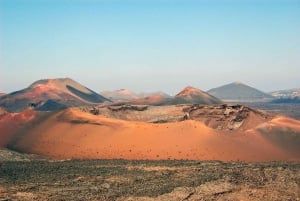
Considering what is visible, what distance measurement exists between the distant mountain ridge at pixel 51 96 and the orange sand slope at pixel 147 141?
140 ft

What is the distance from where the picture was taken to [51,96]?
97500 mm

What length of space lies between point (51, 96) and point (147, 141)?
6605 centimetres

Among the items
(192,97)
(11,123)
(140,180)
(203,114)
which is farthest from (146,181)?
(192,97)

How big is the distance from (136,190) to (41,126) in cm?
2105

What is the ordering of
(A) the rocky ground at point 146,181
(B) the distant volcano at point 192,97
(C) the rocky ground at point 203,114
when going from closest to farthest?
(A) the rocky ground at point 146,181 → (C) the rocky ground at point 203,114 → (B) the distant volcano at point 192,97

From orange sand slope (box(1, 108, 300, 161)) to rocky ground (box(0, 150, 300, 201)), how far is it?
5057 millimetres

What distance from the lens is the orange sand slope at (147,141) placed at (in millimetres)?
32844

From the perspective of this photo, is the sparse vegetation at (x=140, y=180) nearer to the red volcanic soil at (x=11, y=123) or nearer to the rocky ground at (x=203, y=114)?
the red volcanic soil at (x=11, y=123)

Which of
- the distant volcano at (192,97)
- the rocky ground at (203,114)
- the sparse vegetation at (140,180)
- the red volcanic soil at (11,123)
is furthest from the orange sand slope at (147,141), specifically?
the distant volcano at (192,97)

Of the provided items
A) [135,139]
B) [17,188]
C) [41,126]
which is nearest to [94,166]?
[17,188]

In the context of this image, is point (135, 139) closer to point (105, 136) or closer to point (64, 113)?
point (105, 136)

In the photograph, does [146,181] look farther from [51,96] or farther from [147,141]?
[51,96]

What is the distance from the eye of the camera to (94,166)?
1045 inches

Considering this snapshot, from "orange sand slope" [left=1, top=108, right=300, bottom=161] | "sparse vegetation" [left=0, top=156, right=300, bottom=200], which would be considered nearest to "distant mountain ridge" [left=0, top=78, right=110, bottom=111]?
"orange sand slope" [left=1, top=108, right=300, bottom=161]
